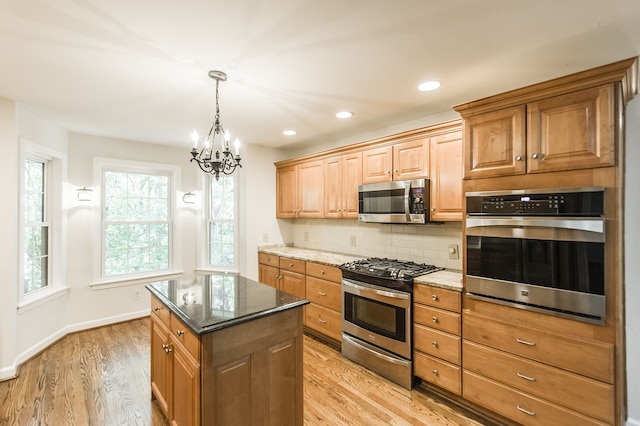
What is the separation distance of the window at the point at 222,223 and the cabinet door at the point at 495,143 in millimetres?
3386

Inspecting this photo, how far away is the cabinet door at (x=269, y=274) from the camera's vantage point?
13.5 ft

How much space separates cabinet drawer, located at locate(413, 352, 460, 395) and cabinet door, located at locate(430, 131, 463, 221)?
1192 millimetres

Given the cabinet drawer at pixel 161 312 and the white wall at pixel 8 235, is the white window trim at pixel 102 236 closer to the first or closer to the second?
the white wall at pixel 8 235

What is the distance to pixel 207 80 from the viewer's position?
7.54 ft

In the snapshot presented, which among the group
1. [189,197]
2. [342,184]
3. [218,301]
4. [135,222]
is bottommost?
[218,301]

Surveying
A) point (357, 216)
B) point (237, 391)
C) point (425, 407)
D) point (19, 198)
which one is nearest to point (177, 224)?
point (19, 198)

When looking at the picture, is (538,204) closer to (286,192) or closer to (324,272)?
(324,272)

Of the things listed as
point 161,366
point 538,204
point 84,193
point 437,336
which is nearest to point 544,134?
point 538,204

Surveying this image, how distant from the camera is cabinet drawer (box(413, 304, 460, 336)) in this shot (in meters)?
2.33

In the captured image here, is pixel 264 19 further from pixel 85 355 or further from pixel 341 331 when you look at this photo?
pixel 85 355

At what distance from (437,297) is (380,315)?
59cm

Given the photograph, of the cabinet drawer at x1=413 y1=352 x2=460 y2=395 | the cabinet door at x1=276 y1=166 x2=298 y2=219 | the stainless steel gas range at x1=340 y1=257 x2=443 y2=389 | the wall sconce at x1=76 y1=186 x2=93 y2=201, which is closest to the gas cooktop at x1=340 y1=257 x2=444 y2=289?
the stainless steel gas range at x1=340 y1=257 x2=443 y2=389

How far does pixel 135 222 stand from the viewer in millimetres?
4395

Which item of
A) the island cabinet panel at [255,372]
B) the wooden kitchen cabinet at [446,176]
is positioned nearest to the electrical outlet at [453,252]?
the wooden kitchen cabinet at [446,176]
